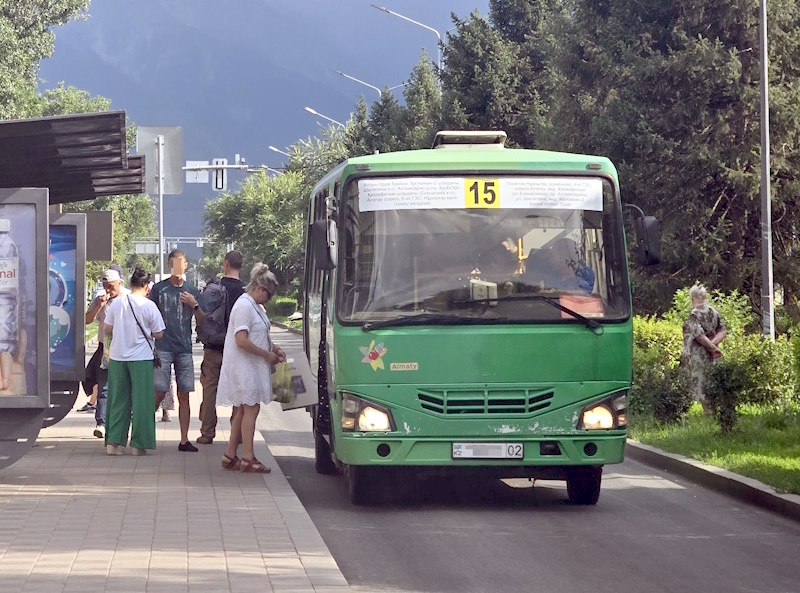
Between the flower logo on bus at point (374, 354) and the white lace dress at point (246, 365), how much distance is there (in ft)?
7.03

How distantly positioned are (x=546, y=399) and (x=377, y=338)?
1325mm

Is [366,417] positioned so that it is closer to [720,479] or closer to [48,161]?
[720,479]

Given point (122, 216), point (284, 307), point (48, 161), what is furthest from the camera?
point (122, 216)

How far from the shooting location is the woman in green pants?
13.4m

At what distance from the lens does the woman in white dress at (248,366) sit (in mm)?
12320

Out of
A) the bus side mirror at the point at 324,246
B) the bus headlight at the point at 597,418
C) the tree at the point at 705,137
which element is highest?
the tree at the point at 705,137

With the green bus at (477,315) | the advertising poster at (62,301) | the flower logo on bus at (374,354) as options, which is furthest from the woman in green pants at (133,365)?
the flower logo on bus at (374,354)

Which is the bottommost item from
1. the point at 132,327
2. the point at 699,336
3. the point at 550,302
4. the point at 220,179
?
the point at 699,336

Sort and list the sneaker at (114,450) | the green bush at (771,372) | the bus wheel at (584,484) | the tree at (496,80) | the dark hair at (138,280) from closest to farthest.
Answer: the bus wheel at (584,484) → the dark hair at (138,280) → the sneaker at (114,450) → the green bush at (771,372) → the tree at (496,80)

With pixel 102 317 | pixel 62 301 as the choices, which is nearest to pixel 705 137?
pixel 102 317

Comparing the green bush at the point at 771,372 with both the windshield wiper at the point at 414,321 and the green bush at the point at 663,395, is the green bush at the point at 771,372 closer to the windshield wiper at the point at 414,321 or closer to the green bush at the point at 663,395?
the green bush at the point at 663,395

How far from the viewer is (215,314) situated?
14492mm

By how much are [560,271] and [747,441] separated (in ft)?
14.8

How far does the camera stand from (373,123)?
59719mm
